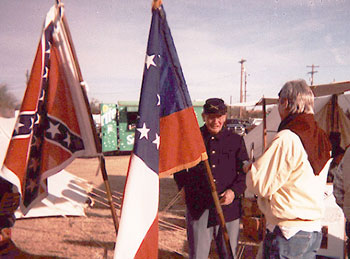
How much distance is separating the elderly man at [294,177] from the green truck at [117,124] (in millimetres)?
14041

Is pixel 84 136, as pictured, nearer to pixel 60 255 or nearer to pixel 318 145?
pixel 318 145

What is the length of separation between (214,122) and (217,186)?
2.07ft

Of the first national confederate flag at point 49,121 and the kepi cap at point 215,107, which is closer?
the first national confederate flag at point 49,121

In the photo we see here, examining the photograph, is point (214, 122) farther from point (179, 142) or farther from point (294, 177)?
point (294, 177)

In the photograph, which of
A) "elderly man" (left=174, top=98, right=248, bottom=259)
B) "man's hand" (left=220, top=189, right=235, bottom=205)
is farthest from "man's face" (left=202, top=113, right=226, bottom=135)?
"man's hand" (left=220, top=189, right=235, bottom=205)

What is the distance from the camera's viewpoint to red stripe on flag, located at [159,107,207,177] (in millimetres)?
1894

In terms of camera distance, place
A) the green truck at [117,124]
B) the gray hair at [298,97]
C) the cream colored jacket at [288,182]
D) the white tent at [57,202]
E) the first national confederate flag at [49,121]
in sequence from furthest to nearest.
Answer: the green truck at [117,124], the white tent at [57,202], the first national confederate flag at [49,121], the gray hair at [298,97], the cream colored jacket at [288,182]

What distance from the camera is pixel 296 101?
1684 millimetres

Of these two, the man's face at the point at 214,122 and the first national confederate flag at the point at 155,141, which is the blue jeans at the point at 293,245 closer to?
the first national confederate flag at the point at 155,141

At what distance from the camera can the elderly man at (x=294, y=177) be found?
1.59m

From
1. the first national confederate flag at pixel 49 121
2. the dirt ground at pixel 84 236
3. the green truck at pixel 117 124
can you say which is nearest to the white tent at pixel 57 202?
the dirt ground at pixel 84 236

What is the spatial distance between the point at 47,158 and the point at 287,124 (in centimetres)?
186

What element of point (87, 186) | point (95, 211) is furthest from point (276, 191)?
point (87, 186)

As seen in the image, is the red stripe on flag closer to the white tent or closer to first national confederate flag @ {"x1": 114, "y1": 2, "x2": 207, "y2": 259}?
first national confederate flag @ {"x1": 114, "y1": 2, "x2": 207, "y2": 259}
